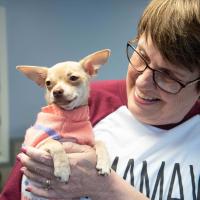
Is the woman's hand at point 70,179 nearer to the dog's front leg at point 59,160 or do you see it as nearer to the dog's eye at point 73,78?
the dog's front leg at point 59,160

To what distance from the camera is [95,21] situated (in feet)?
9.38

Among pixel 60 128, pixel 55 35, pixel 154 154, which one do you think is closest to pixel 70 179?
pixel 60 128

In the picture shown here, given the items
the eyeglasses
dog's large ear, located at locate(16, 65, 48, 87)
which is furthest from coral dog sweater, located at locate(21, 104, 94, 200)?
the eyeglasses

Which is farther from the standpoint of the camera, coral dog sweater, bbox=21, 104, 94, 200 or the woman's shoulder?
the woman's shoulder

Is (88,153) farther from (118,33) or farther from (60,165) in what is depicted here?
(118,33)

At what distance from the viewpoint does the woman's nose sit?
3.58 ft

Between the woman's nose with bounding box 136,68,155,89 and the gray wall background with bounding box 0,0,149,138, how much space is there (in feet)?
5.47

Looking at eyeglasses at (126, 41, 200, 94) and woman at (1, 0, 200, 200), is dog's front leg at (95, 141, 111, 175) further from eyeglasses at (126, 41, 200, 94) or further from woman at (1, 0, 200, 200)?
eyeglasses at (126, 41, 200, 94)

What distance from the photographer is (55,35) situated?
278cm

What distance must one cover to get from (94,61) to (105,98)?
13cm

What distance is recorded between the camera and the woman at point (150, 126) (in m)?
1.05

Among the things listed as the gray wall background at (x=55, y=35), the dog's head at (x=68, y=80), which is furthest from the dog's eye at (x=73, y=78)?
the gray wall background at (x=55, y=35)

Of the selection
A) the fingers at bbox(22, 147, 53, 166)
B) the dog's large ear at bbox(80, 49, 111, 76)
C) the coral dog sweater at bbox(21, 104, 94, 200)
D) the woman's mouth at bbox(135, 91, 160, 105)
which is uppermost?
the dog's large ear at bbox(80, 49, 111, 76)

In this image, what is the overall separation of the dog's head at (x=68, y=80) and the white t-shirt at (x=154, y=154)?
0.49 ft
